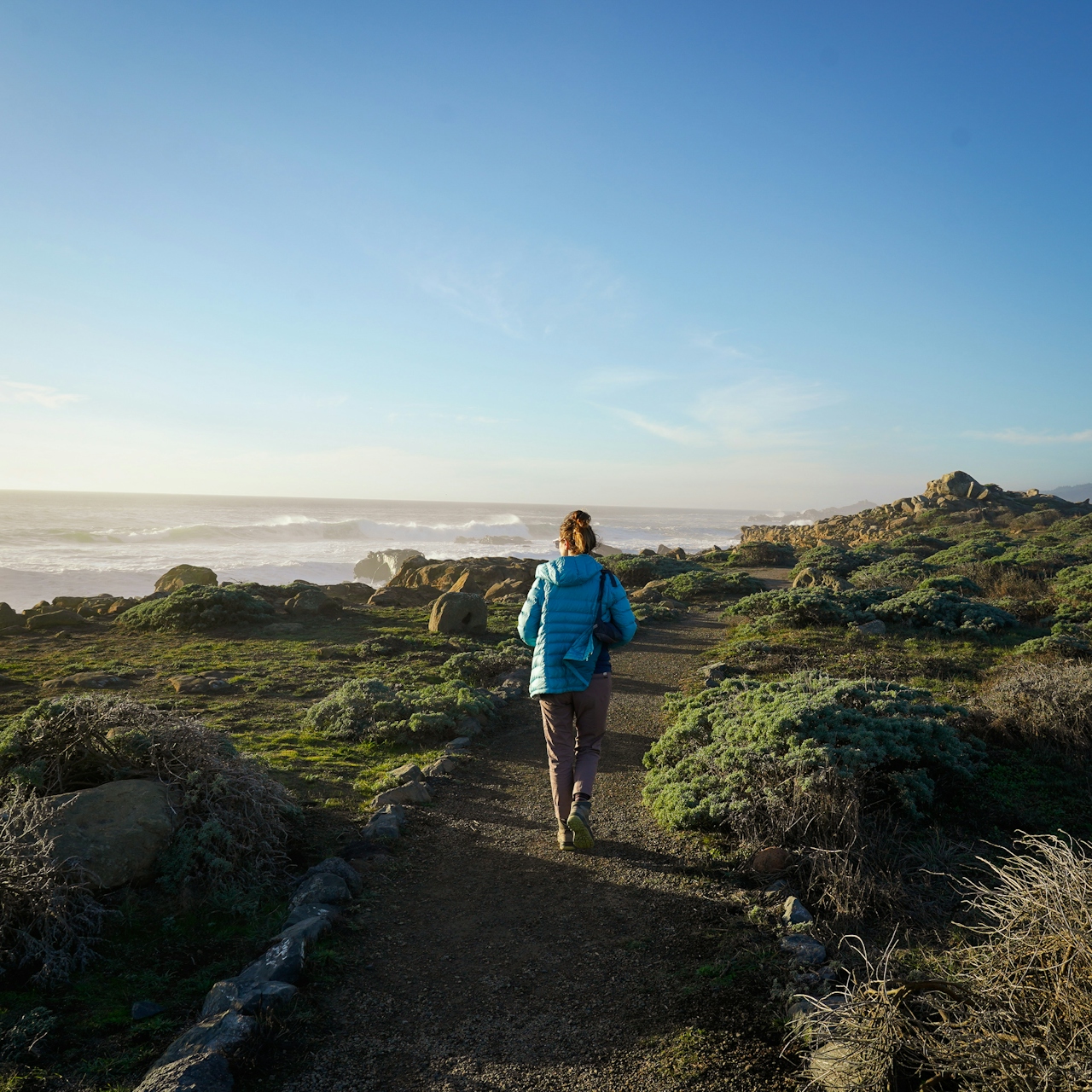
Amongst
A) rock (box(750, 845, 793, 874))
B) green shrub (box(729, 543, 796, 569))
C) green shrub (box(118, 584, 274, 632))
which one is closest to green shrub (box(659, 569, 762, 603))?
green shrub (box(729, 543, 796, 569))

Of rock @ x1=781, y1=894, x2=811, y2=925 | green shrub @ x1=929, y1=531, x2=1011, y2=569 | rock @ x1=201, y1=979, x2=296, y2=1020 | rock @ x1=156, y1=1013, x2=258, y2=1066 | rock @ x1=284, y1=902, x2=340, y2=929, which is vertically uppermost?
green shrub @ x1=929, y1=531, x2=1011, y2=569

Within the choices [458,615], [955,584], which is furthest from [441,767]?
[955,584]

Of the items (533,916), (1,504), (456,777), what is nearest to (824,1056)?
(533,916)

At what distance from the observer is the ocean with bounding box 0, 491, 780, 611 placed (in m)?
29.7

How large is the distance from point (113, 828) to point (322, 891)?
1316 millimetres

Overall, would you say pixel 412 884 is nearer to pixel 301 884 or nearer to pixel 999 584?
pixel 301 884

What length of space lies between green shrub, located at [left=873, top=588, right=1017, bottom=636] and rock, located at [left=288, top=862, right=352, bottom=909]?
1048 cm

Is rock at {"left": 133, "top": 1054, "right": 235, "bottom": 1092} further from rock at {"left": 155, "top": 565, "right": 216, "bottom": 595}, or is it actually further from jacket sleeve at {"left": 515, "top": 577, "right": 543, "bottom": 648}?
rock at {"left": 155, "top": 565, "right": 216, "bottom": 595}

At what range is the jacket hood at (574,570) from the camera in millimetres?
4711

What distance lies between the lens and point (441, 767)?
6.50 m

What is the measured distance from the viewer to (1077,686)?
6125mm

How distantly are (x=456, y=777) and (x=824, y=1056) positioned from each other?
436 cm

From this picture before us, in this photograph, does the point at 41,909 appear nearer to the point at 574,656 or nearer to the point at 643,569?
the point at 574,656

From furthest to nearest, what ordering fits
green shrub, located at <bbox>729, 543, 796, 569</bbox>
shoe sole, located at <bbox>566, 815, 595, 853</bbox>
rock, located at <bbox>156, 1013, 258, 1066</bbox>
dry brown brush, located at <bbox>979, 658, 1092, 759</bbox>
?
green shrub, located at <bbox>729, 543, 796, 569</bbox>
dry brown brush, located at <bbox>979, 658, 1092, 759</bbox>
shoe sole, located at <bbox>566, 815, 595, 853</bbox>
rock, located at <bbox>156, 1013, 258, 1066</bbox>
